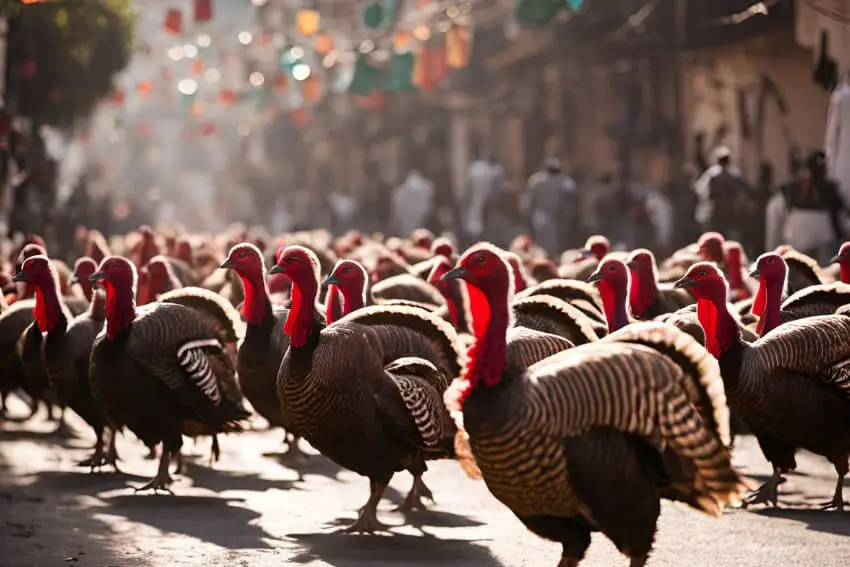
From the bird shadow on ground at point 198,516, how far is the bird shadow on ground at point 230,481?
524 mm

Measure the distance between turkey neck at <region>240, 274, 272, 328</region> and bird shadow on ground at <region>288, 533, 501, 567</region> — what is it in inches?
83.2

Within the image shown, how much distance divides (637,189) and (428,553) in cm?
2622

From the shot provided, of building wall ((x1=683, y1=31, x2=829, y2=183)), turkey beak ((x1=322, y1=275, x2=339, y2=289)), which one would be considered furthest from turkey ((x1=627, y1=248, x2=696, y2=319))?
building wall ((x1=683, y1=31, x2=829, y2=183))

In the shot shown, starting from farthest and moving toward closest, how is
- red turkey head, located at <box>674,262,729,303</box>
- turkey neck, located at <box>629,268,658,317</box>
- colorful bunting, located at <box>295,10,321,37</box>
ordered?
colorful bunting, located at <box>295,10,321,37</box> < turkey neck, located at <box>629,268,658,317</box> < red turkey head, located at <box>674,262,729,303</box>

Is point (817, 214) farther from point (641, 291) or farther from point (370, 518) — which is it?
point (370, 518)

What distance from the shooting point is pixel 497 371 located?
7.63 metres

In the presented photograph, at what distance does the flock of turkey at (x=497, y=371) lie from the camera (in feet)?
25.0

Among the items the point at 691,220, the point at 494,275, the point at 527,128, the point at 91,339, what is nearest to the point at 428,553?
the point at 494,275

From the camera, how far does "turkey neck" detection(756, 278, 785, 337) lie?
11.4 metres

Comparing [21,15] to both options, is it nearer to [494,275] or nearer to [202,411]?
[202,411]

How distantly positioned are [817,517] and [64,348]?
5298 millimetres

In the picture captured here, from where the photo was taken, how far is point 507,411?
755 cm

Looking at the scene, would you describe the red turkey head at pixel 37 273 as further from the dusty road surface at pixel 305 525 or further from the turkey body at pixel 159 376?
the dusty road surface at pixel 305 525

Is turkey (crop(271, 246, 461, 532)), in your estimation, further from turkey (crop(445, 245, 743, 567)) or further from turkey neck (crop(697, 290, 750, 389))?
turkey (crop(445, 245, 743, 567))
